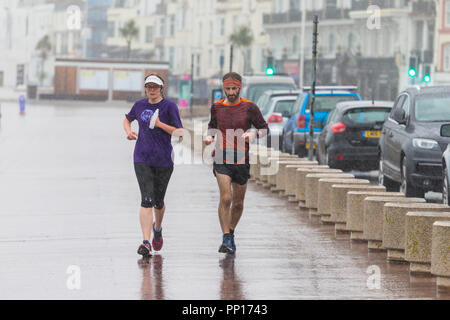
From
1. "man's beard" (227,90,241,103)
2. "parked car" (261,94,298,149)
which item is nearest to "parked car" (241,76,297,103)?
"parked car" (261,94,298,149)

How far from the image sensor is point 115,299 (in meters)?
9.95

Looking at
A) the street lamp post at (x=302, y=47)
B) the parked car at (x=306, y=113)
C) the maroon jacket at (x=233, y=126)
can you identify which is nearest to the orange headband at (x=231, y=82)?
the maroon jacket at (x=233, y=126)

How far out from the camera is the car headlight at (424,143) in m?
18.1

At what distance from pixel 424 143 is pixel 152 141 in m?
6.45

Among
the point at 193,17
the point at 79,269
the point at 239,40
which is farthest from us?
the point at 193,17

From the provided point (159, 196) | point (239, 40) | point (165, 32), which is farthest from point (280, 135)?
point (165, 32)

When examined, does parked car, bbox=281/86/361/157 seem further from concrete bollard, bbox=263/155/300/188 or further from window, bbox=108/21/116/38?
window, bbox=108/21/116/38

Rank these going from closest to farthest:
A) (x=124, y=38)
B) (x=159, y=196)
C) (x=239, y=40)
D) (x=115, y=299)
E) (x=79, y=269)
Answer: (x=115, y=299) → (x=79, y=269) → (x=159, y=196) → (x=239, y=40) → (x=124, y=38)

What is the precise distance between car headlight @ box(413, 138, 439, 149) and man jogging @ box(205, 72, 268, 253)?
5610mm

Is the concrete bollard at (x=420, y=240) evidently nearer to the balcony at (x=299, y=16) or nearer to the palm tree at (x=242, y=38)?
the balcony at (x=299, y=16)

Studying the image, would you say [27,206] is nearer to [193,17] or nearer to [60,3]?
[193,17]

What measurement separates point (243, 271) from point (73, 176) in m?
12.9

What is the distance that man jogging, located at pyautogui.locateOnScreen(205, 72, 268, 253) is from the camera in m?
12.8

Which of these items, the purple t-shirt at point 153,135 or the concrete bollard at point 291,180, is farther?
the concrete bollard at point 291,180
